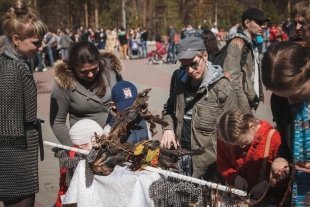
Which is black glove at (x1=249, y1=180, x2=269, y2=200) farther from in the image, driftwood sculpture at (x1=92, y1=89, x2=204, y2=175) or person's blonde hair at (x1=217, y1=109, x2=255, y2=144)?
driftwood sculpture at (x1=92, y1=89, x2=204, y2=175)

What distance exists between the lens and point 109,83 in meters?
4.01

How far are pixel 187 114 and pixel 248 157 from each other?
821mm

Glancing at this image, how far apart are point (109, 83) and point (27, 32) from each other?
1019 millimetres

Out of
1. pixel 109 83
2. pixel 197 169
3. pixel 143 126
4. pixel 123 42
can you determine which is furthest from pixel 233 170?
pixel 123 42

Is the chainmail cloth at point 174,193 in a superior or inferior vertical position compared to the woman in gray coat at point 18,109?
inferior

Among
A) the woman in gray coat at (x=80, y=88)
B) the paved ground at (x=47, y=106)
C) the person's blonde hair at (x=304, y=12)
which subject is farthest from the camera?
the paved ground at (x=47, y=106)

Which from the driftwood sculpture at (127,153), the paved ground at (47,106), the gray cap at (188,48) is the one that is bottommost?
the paved ground at (47,106)

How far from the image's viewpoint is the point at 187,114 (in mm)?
3623

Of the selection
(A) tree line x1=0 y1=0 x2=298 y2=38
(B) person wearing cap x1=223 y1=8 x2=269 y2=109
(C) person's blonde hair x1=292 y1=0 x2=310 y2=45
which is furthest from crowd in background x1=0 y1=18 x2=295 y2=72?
(A) tree line x1=0 y1=0 x2=298 y2=38

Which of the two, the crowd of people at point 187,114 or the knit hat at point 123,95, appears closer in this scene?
the crowd of people at point 187,114

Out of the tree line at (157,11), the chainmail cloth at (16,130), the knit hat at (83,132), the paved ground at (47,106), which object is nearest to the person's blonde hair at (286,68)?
the chainmail cloth at (16,130)

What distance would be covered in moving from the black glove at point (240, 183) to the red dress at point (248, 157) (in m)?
0.04

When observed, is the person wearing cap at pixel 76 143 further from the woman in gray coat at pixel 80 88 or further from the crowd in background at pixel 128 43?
the crowd in background at pixel 128 43

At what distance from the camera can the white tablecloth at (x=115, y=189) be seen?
295 cm
